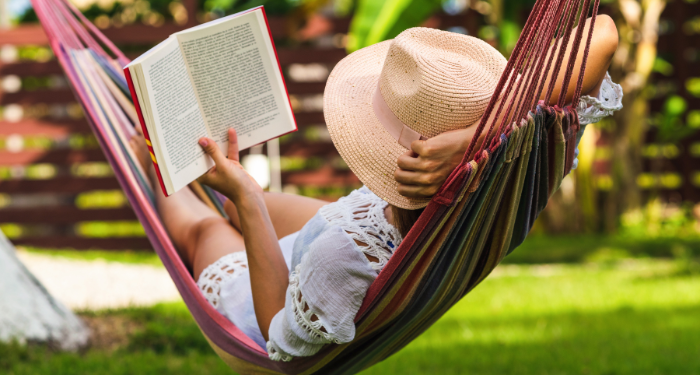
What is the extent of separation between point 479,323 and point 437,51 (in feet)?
6.57

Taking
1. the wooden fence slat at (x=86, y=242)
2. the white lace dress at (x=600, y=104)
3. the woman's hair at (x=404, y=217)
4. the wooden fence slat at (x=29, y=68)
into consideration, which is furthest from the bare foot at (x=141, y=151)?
the wooden fence slat at (x=29, y=68)

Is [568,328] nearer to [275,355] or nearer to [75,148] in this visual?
[275,355]

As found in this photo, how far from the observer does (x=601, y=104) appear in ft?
4.00

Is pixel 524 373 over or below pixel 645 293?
over

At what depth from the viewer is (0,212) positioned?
5.64 metres

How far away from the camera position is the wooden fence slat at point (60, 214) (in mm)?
5625

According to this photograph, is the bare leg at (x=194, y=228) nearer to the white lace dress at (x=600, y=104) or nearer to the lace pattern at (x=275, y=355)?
the lace pattern at (x=275, y=355)

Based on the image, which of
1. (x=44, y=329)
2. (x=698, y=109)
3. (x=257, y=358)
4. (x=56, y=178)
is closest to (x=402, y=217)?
(x=257, y=358)

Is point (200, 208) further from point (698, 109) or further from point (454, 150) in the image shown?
point (698, 109)

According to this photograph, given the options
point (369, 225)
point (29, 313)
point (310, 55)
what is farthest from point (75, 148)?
point (369, 225)

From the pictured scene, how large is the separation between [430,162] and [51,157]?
209 inches

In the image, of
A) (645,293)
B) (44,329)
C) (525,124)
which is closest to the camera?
(525,124)

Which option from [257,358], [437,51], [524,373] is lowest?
[524,373]

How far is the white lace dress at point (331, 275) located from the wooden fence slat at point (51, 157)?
476cm
